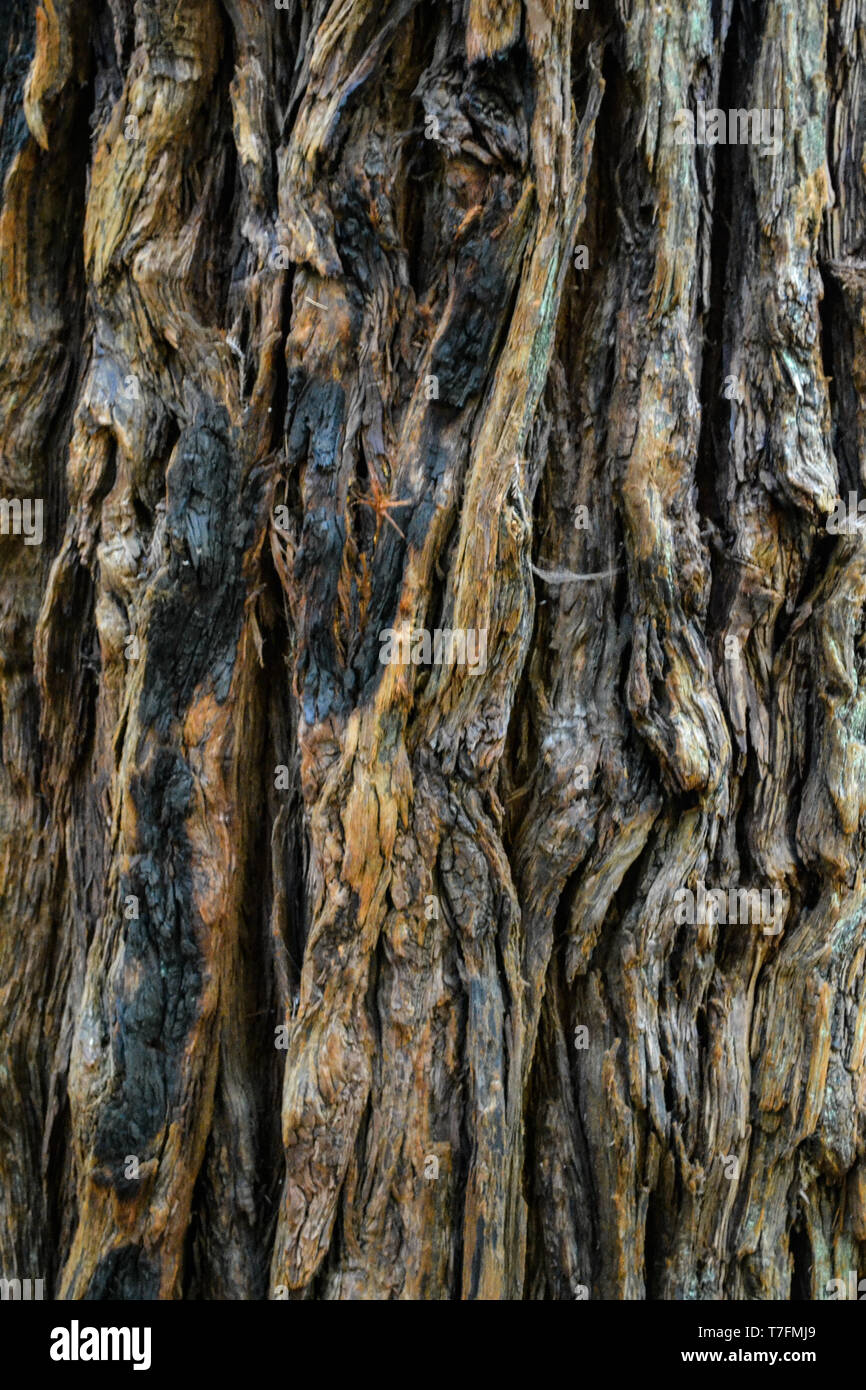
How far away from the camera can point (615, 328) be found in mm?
2176

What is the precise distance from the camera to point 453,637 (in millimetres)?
2008

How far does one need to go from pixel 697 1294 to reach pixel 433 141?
106 inches

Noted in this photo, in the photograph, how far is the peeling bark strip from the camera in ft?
6.57

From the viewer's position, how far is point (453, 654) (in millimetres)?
2004

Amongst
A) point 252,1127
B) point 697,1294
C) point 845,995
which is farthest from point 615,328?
point 697,1294

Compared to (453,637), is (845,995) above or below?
below

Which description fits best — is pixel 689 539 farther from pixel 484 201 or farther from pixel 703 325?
pixel 484 201

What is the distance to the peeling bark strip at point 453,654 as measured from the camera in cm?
200

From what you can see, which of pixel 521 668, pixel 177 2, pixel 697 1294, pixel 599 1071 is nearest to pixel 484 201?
pixel 177 2

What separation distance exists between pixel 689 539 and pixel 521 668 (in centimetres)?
50

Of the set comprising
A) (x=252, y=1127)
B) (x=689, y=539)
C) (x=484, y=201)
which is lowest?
(x=252, y=1127)

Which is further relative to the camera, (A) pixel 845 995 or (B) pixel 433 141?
(A) pixel 845 995

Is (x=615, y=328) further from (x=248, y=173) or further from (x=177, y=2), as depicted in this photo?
(x=177, y=2)

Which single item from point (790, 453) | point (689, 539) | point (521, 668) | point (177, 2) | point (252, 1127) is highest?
point (177, 2)
